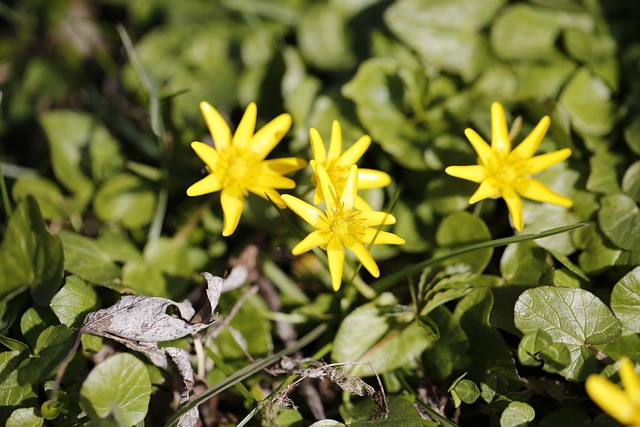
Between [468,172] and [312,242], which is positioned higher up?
[468,172]

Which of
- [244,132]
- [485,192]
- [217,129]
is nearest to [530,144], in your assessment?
[485,192]

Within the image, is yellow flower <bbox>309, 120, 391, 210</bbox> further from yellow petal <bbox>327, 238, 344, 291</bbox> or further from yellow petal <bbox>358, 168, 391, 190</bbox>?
yellow petal <bbox>327, 238, 344, 291</bbox>

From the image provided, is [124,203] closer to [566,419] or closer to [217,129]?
[217,129]

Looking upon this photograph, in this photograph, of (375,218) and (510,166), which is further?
(510,166)

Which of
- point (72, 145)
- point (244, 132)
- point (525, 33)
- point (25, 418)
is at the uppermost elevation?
point (525, 33)

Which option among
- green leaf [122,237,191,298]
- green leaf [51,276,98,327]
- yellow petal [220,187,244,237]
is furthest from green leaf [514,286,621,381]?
green leaf [51,276,98,327]

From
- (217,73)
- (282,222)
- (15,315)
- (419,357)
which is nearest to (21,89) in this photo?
(217,73)

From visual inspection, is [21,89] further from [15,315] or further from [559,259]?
[559,259]
